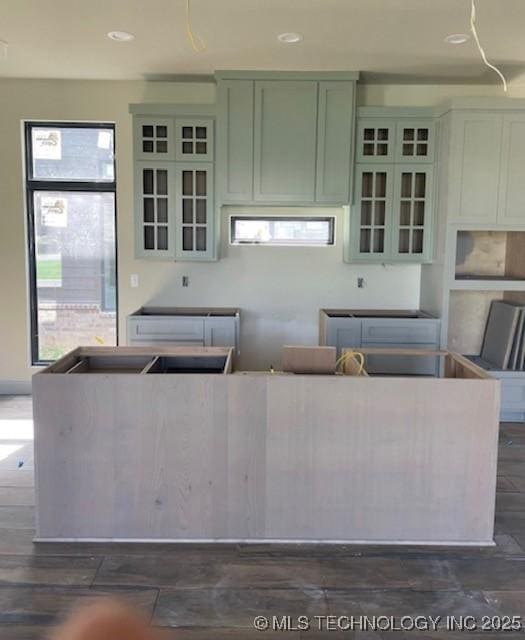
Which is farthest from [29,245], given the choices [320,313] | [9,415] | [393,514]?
[393,514]

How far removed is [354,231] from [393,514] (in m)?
2.62

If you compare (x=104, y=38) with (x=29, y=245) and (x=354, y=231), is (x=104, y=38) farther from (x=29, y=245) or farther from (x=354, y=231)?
(x=354, y=231)

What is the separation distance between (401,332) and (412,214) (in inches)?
40.3

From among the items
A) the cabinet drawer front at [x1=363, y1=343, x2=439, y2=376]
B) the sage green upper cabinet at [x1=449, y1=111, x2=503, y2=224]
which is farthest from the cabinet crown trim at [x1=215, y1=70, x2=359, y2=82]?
the cabinet drawer front at [x1=363, y1=343, x2=439, y2=376]

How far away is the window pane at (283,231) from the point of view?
15.5 feet

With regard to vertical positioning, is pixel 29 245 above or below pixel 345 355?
above

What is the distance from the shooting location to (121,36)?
3537 millimetres

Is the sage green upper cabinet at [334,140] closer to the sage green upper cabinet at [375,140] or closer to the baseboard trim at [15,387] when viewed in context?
the sage green upper cabinet at [375,140]

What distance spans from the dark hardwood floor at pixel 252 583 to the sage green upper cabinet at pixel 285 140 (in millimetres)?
2858

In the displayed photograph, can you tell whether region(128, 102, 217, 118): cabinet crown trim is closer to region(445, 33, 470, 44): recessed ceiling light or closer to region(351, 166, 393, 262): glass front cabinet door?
region(351, 166, 393, 262): glass front cabinet door

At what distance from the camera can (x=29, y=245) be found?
4.80 m

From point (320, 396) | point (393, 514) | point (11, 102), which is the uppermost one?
point (11, 102)

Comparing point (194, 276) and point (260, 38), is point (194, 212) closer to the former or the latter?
point (194, 276)

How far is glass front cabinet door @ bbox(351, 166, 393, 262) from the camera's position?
443 cm
